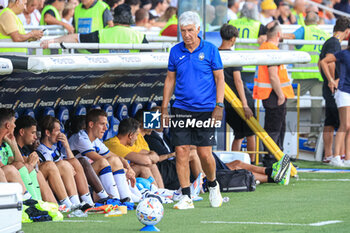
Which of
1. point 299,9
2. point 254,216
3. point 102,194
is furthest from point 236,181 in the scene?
point 299,9

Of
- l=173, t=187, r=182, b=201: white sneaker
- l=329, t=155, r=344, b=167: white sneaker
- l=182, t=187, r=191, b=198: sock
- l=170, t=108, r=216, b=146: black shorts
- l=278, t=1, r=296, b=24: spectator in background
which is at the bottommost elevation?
l=329, t=155, r=344, b=167: white sneaker

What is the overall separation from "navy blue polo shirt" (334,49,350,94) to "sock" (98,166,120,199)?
5322mm

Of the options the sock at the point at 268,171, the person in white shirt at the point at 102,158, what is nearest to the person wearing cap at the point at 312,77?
the sock at the point at 268,171

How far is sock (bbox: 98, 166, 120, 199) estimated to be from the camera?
10.2 meters

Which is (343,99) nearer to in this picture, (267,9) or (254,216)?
(267,9)

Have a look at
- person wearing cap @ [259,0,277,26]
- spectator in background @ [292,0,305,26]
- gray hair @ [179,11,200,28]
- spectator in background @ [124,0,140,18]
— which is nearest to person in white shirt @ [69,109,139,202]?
gray hair @ [179,11,200,28]

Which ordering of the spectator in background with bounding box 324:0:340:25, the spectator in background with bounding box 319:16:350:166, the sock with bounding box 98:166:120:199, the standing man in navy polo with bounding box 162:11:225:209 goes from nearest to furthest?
1. the standing man in navy polo with bounding box 162:11:225:209
2. the sock with bounding box 98:166:120:199
3. the spectator in background with bounding box 319:16:350:166
4. the spectator in background with bounding box 324:0:340:25

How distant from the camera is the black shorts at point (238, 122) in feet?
44.7

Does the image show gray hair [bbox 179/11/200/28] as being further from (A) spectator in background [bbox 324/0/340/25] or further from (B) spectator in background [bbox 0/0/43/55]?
(A) spectator in background [bbox 324/0/340/25]

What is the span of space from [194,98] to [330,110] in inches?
224

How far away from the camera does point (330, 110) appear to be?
586 inches

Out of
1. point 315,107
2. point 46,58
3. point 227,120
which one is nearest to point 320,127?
point 315,107

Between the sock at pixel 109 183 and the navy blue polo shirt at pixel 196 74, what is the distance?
1188 mm

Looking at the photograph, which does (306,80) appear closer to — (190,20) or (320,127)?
(320,127)
